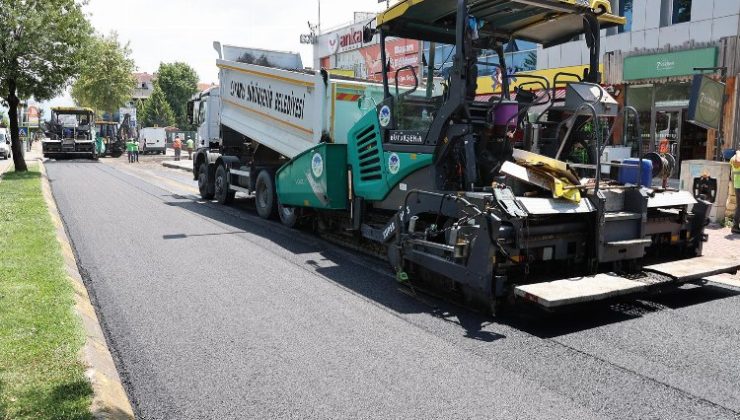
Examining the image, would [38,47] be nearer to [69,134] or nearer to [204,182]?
[204,182]

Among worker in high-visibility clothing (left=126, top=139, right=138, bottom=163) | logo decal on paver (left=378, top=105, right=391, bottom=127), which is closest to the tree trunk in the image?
worker in high-visibility clothing (left=126, top=139, right=138, bottom=163)

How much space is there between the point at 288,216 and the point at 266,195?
45.1 inches

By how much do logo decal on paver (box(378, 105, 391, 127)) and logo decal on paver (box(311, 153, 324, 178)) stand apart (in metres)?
1.58

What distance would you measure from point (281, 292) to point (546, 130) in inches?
131

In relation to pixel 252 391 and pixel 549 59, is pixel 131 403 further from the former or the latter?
pixel 549 59

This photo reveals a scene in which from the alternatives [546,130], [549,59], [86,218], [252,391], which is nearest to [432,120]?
[546,130]

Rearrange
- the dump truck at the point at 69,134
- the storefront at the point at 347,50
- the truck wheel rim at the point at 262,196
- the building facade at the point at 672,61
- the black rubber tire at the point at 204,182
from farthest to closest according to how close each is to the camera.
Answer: the dump truck at the point at 69,134
the storefront at the point at 347,50
the building facade at the point at 672,61
the black rubber tire at the point at 204,182
the truck wheel rim at the point at 262,196

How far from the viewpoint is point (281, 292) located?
6.19m

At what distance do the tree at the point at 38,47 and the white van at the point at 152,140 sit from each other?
23986mm

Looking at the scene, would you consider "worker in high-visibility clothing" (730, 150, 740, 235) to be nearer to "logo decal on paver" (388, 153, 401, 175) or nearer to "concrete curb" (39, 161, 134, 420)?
"logo decal on paver" (388, 153, 401, 175)

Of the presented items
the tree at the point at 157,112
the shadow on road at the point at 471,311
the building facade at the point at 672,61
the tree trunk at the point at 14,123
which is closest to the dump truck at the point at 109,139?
the tree trunk at the point at 14,123

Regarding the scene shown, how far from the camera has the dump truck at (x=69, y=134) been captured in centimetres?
3253

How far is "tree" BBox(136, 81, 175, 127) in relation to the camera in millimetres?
74875

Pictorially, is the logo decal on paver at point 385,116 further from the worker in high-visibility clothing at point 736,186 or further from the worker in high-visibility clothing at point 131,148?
the worker in high-visibility clothing at point 131,148
